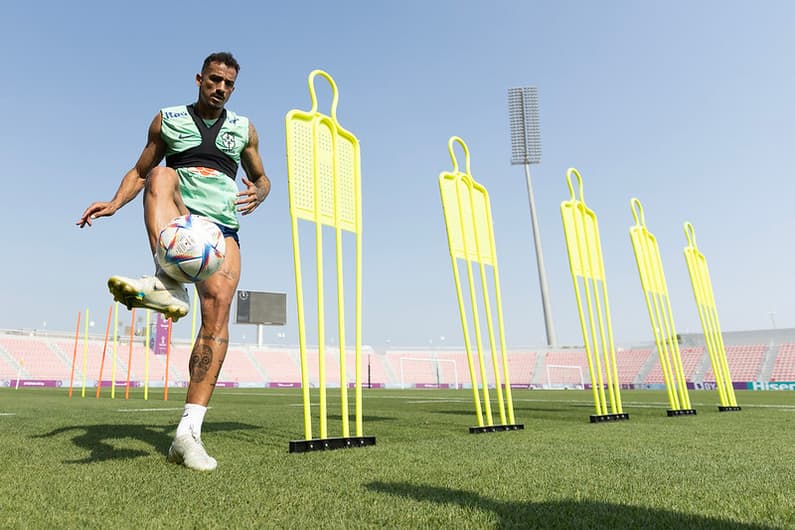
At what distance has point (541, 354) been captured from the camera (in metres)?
49.9

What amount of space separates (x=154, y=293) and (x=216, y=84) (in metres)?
1.41

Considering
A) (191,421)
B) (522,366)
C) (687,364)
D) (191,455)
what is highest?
(522,366)

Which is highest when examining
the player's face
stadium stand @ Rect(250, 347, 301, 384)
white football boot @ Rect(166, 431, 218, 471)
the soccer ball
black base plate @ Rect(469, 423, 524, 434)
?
stadium stand @ Rect(250, 347, 301, 384)

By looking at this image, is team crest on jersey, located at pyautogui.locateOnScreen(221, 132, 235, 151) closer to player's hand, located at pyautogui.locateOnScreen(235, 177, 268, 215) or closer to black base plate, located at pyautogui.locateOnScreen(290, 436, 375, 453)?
player's hand, located at pyautogui.locateOnScreen(235, 177, 268, 215)

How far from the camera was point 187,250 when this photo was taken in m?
2.52

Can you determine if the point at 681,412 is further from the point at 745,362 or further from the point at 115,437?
the point at 745,362

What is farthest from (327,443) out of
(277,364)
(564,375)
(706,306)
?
(277,364)

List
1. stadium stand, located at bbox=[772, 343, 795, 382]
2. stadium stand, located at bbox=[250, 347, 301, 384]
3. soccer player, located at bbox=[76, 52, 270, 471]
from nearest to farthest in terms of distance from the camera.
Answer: soccer player, located at bbox=[76, 52, 270, 471]
stadium stand, located at bbox=[772, 343, 795, 382]
stadium stand, located at bbox=[250, 347, 301, 384]

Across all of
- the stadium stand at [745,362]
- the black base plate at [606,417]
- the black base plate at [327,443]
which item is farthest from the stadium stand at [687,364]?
the black base plate at [327,443]

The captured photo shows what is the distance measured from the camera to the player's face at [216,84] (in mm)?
3189

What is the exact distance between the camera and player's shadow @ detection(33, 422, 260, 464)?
3053 mm

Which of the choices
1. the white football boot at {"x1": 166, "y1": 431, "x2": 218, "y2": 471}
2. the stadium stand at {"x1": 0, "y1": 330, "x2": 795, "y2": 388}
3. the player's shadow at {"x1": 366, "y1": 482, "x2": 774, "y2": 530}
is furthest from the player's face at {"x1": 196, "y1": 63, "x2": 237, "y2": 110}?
the stadium stand at {"x1": 0, "y1": 330, "x2": 795, "y2": 388}

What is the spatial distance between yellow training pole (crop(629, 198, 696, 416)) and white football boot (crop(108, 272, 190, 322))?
683cm

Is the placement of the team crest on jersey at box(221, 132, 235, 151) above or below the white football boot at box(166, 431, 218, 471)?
above
